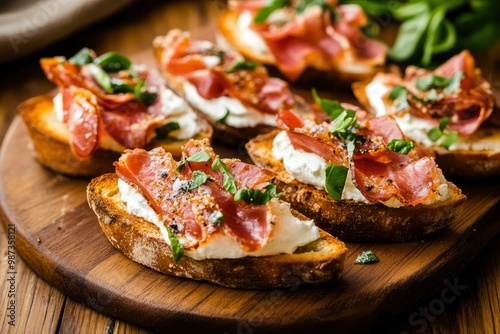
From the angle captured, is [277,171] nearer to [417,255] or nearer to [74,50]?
[417,255]

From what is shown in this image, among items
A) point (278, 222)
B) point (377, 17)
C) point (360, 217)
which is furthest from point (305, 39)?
point (278, 222)

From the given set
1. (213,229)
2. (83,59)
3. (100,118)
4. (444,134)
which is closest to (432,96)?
(444,134)

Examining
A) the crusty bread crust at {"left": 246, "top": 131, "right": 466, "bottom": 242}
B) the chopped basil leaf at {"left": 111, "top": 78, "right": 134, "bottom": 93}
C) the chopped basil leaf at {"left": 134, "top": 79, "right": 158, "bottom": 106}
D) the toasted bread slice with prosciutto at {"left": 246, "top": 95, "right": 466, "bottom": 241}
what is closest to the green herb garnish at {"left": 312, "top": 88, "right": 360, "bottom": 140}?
the toasted bread slice with prosciutto at {"left": 246, "top": 95, "right": 466, "bottom": 241}

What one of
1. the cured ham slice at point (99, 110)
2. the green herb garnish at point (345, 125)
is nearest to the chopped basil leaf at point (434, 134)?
the green herb garnish at point (345, 125)

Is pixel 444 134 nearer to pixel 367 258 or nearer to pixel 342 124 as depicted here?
pixel 342 124

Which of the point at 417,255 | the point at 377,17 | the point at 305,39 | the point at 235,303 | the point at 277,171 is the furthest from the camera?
the point at 377,17
